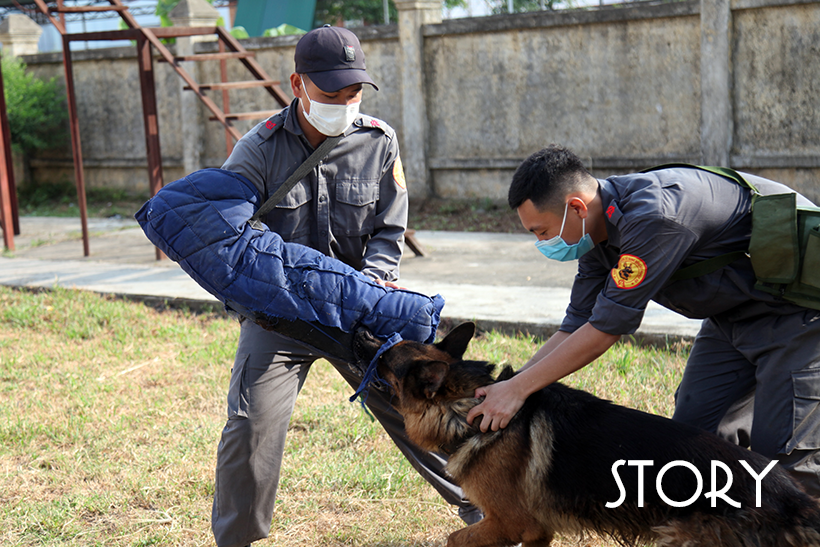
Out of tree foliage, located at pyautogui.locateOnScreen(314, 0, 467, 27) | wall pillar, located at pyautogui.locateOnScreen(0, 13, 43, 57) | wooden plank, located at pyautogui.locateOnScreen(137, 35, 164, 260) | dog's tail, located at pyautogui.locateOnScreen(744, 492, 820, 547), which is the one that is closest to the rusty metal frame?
wooden plank, located at pyautogui.locateOnScreen(137, 35, 164, 260)

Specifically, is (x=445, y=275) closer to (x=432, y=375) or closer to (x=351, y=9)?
(x=432, y=375)

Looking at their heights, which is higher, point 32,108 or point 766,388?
point 32,108

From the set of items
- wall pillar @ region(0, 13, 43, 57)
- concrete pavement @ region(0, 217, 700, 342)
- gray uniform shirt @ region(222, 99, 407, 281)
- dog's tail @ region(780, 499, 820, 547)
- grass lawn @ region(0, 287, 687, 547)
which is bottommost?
grass lawn @ region(0, 287, 687, 547)

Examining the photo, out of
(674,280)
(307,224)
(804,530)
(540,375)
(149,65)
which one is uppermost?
(149,65)

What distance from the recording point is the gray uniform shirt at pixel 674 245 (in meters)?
2.49

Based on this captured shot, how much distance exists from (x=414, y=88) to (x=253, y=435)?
29.4 ft

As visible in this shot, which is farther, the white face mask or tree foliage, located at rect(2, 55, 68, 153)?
tree foliage, located at rect(2, 55, 68, 153)

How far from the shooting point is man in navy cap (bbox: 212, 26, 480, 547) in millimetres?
2885

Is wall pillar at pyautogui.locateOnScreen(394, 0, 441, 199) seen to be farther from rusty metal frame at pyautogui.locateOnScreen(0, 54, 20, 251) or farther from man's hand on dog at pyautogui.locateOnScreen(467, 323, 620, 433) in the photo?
man's hand on dog at pyautogui.locateOnScreen(467, 323, 620, 433)

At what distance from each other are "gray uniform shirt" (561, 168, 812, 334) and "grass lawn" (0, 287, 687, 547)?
122cm

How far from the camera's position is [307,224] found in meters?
3.18

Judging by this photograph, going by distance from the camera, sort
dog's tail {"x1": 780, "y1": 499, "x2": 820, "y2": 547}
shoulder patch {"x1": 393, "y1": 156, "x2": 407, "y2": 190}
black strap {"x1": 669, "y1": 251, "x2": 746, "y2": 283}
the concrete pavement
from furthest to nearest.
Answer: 1. the concrete pavement
2. shoulder patch {"x1": 393, "y1": 156, "x2": 407, "y2": 190}
3. black strap {"x1": 669, "y1": 251, "x2": 746, "y2": 283}
4. dog's tail {"x1": 780, "y1": 499, "x2": 820, "y2": 547}

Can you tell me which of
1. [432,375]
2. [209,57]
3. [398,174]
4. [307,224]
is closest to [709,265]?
[432,375]

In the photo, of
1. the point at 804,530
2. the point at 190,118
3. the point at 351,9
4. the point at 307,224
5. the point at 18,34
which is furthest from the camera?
the point at 351,9
